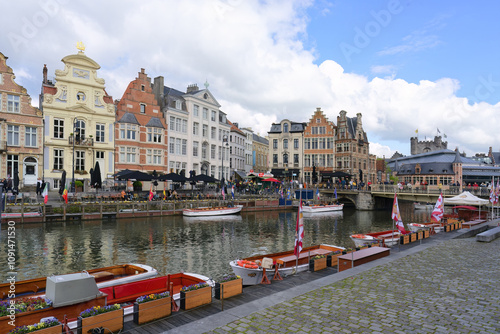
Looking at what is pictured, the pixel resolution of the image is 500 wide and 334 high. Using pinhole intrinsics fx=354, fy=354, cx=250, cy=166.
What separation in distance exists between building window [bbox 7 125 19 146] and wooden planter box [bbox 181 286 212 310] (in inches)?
1652

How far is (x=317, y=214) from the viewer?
50.2 metres

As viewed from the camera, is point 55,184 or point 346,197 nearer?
point 55,184

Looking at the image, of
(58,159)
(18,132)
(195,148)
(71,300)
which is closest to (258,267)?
(71,300)

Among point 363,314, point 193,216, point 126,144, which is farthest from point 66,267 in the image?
point 126,144

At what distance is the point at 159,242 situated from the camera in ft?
84.0

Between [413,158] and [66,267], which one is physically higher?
[413,158]

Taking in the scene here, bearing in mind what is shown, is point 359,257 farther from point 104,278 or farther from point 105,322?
point 105,322

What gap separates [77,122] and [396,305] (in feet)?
154

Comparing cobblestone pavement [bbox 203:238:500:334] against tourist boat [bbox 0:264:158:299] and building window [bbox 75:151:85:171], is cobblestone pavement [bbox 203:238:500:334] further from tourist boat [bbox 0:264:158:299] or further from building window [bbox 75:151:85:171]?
building window [bbox 75:151:85:171]

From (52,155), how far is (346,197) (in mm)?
45705

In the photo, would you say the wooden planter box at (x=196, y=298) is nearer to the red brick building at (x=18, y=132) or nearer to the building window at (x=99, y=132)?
the red brick building at (x=18, y=132)

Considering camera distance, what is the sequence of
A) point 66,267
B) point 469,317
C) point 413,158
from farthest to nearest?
point 413,158
point 66,267
point 469,317

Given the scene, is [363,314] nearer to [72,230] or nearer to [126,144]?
[72,230]

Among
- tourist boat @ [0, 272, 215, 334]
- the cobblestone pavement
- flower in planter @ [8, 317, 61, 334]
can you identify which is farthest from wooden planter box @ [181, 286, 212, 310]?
flower in planter @ [8, 317, 61, 334]
